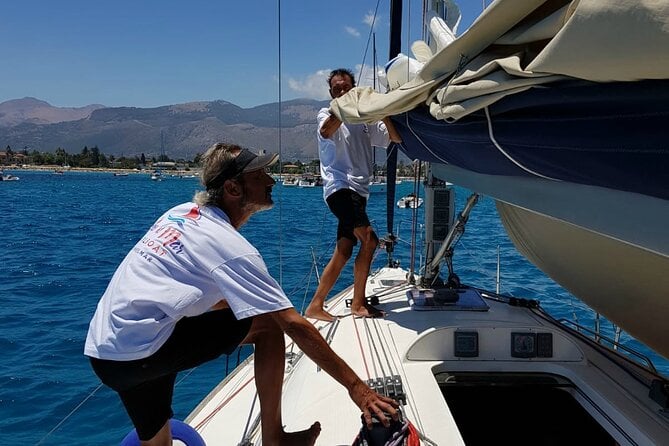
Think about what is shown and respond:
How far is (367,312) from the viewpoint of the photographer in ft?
10.5

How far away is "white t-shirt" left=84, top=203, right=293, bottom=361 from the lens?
4.95ft

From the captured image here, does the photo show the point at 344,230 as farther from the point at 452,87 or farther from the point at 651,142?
the point at 651,142

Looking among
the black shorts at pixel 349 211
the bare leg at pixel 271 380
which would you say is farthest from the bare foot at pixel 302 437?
the black shorts at pixel 349 211

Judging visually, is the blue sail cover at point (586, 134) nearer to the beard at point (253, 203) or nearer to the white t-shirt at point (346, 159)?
the beard at point (253, 203)

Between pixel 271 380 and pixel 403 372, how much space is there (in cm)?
78

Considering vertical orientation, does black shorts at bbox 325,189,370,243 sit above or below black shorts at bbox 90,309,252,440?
above

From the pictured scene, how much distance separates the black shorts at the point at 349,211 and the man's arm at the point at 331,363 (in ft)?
5.70

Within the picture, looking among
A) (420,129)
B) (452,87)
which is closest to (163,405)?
(452,87)

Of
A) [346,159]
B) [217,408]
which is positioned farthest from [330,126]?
[217,408]

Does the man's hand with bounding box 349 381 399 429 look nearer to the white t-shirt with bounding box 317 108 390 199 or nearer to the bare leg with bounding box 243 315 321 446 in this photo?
the bare leg with bounding box 243 315 321 446

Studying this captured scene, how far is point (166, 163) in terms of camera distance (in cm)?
11206

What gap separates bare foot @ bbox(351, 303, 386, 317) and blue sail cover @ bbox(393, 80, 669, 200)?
172cm

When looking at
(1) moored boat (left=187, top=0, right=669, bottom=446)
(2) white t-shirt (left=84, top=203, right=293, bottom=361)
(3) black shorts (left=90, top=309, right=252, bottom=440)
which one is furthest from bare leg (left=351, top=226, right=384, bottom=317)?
(2) white t-shirt (left=84, top=203, right=293, bottom=361)

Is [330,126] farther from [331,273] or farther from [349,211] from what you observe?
[331,273]
